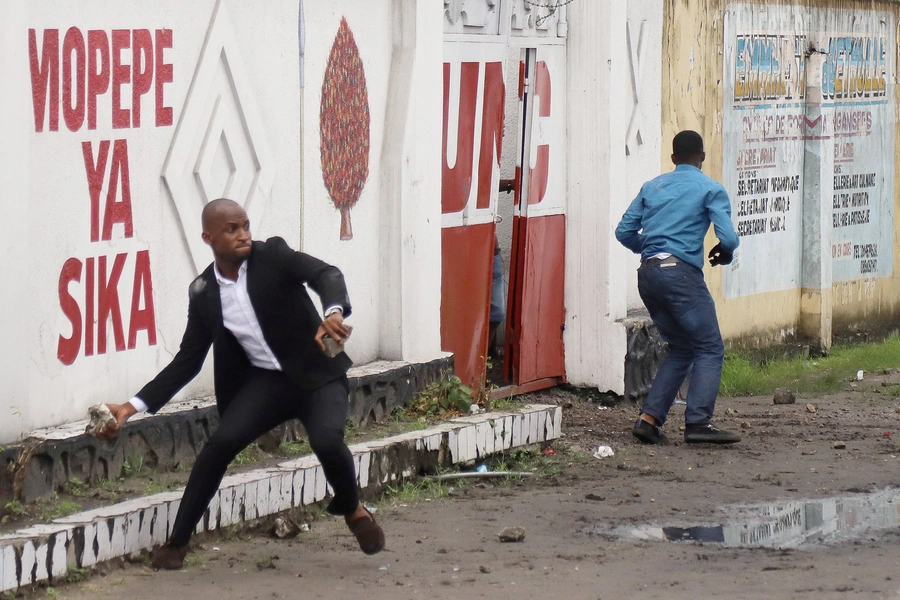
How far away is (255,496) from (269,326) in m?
0.97

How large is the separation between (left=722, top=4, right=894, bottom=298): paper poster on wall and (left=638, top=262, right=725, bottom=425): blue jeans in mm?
2993

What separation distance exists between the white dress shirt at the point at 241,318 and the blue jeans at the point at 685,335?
10.6ft

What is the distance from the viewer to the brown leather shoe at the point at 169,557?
530 cm

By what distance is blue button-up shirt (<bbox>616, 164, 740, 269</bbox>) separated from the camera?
7.93 m

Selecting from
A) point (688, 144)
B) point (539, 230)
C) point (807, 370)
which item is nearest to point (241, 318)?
point (688, 144)

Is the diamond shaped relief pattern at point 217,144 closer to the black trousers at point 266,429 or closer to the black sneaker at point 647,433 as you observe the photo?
the black trousers at point 266,429

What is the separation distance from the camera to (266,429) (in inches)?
212

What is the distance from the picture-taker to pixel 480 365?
28.1 ft

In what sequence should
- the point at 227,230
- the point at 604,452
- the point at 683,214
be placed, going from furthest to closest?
the point at 683,214 → the point at 604,452 → the point at 227,230

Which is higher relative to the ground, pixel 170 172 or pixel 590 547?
pixel 170 172

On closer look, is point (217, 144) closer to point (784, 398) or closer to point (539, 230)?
point (539, 230)

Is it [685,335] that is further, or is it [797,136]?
[797,136]

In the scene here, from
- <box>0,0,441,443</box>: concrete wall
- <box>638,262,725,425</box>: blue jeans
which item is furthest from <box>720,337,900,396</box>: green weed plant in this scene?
<box>0,0,441,443</box>: concrete wall

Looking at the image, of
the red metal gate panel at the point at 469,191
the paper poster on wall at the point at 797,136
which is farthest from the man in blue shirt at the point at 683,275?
the paper poster on wall at the point at 797,136
